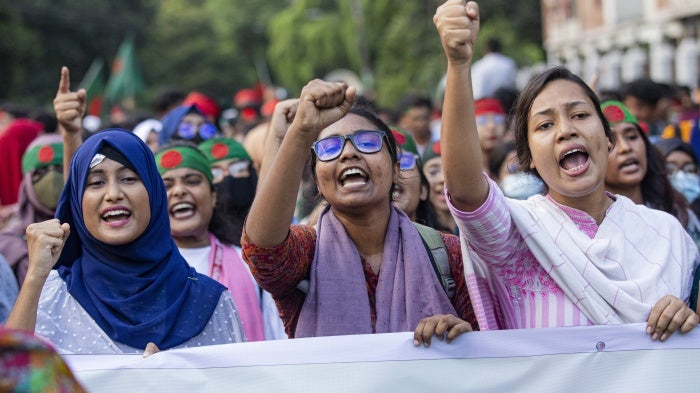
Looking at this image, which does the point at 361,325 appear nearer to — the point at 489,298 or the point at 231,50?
the point at 489,298

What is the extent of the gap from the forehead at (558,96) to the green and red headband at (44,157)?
3.38 meters

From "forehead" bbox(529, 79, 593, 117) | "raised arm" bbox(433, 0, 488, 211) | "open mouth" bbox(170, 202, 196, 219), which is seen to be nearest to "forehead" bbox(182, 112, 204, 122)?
"open mouth" bbox(170, 202, 196, 219)

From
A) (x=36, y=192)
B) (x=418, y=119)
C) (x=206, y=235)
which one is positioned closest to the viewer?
(x=206, y=235)

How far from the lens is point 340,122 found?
3.86m

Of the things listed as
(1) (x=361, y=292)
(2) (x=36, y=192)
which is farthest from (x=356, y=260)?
(2) (x=36, y=192)

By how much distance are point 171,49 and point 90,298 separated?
2532 inches

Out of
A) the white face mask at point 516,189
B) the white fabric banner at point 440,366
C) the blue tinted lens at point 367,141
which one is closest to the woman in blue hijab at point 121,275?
the white fabric banner at point 440,366

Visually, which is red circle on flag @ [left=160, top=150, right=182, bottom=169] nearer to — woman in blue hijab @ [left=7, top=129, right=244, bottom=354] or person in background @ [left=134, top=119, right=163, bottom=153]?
woman in blue hijab @ [left=7, top=129, right=244, bottom=354]

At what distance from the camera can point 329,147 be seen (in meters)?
3.77

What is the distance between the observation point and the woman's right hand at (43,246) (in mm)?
3424

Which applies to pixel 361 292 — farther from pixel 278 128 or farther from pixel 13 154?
pixel 13 154

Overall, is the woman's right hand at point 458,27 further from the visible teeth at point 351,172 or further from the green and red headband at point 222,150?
the green and red headband at point 222,150

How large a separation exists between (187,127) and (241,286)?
2.68m

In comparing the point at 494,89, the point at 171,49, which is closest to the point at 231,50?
the point at 171,49
